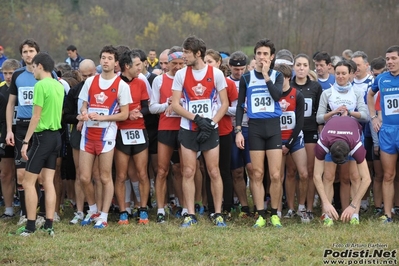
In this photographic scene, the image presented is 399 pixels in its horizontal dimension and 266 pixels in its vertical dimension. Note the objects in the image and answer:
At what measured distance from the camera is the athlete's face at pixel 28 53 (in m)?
8.66

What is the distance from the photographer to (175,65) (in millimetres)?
8852

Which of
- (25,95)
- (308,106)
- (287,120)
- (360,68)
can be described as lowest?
(287,120)

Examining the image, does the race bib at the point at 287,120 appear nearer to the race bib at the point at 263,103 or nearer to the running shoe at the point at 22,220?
the race bib at the point at 263,103

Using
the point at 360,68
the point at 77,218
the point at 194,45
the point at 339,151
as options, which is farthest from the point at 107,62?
the point at 360,68

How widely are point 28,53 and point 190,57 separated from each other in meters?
2.22

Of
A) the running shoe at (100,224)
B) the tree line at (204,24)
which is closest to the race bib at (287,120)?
the running shoe at (100,224)

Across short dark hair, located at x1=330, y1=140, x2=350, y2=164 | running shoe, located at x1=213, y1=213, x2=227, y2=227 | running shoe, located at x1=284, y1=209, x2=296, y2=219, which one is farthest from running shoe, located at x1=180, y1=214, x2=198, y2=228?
short dark hair, located at x1=330, y1=140, x2=350, y2=164

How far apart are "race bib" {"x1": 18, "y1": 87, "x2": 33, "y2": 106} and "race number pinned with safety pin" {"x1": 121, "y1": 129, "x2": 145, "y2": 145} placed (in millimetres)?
1268

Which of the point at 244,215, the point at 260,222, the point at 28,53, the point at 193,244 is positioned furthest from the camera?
the point at 244,215

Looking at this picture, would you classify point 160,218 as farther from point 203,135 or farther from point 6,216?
point 6,216

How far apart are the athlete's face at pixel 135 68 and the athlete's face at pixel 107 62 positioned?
0.33 metres

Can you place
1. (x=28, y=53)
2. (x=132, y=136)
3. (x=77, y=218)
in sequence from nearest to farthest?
1. (x=132, y=136)
2. (x=28, y=53)
3. (x=77, y=218)

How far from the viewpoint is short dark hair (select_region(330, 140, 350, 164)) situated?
7812 millimetres

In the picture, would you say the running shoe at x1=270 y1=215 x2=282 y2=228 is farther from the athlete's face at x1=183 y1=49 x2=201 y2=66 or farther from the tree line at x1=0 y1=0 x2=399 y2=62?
the tree line at x1=0 y1=0 x2=399 y2=62
